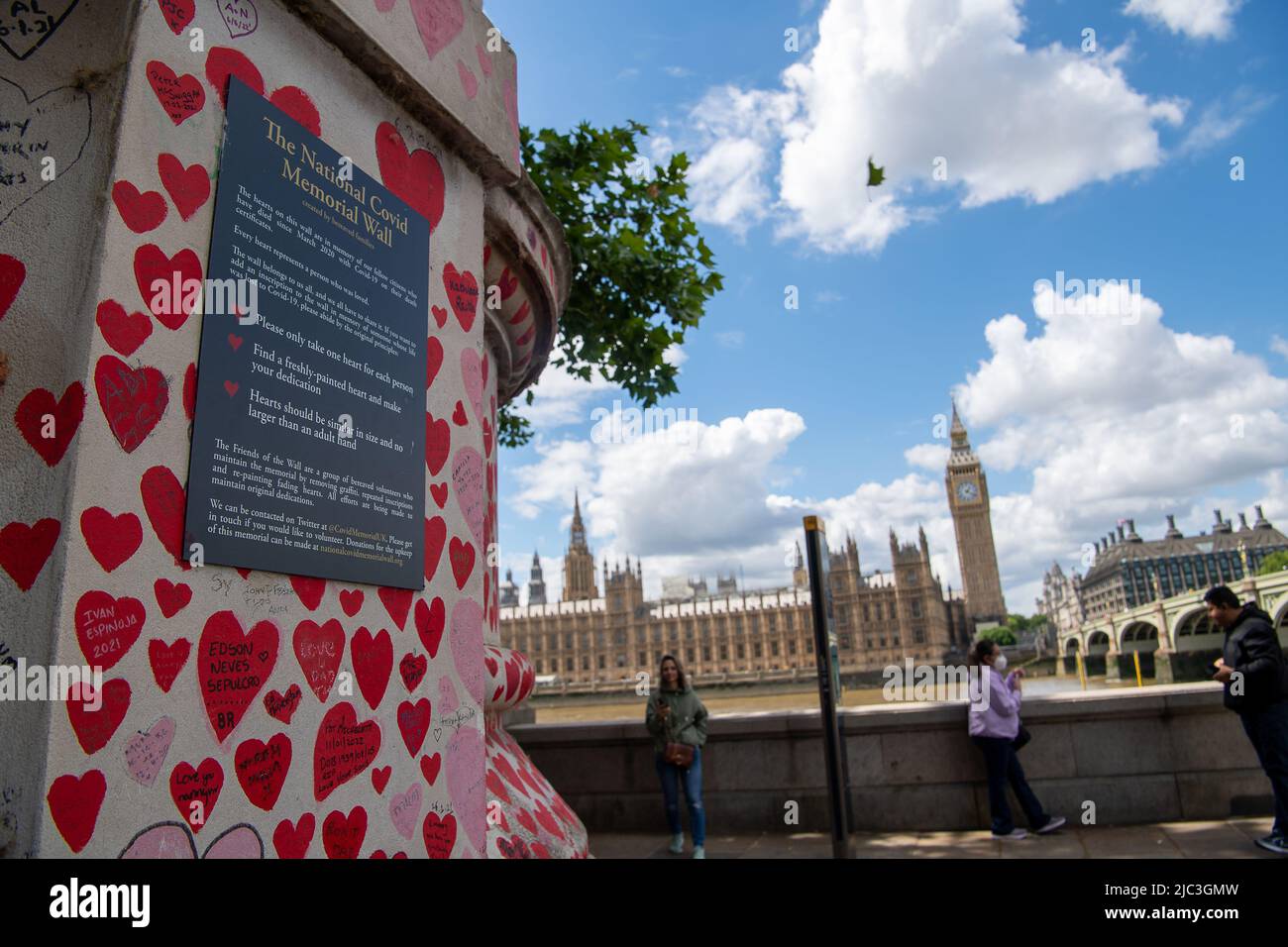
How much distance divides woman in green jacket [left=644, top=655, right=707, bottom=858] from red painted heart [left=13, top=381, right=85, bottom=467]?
6.23 meters

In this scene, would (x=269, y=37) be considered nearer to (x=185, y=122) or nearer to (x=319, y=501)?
(x=185, y=122)

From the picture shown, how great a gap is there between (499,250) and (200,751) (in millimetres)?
2216

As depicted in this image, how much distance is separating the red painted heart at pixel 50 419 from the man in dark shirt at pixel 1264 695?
6.82 metres

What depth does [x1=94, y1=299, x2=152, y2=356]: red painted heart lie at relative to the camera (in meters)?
1.57

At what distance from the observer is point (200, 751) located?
168 centimetres

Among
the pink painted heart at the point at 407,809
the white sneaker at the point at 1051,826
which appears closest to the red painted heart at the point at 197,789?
the pink painted heart at the point at 407,809

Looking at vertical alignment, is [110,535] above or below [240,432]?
below

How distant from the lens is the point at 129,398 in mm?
1608

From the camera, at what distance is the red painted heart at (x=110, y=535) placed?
4.93ft

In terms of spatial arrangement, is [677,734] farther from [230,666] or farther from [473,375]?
[230,666]

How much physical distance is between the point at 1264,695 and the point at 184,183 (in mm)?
7062

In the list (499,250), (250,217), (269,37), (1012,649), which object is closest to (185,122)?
(250,217)

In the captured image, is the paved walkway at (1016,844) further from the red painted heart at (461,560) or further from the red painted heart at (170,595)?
the red painted heart at (170,595)

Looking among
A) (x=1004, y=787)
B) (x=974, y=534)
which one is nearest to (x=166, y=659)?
(x=1004, y=787)
